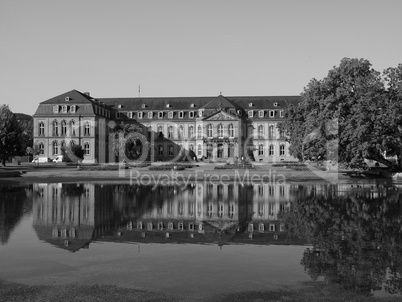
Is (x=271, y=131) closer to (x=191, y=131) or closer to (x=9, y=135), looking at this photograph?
(x=191, y=131)

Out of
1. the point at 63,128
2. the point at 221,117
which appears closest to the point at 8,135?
the point at 63,128

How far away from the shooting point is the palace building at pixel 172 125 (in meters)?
77.8

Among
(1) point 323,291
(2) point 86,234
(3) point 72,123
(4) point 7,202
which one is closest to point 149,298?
(1) point 323,291

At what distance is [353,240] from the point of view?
523 inches

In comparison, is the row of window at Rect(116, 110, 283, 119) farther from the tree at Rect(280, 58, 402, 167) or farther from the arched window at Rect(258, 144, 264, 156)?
the tree at Rect(280, 58, 402, 167)

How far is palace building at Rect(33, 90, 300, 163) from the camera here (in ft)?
255

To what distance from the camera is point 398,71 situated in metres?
41.9

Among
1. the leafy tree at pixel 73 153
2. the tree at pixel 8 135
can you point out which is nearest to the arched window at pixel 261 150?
the leafy tree at pixel 73 153

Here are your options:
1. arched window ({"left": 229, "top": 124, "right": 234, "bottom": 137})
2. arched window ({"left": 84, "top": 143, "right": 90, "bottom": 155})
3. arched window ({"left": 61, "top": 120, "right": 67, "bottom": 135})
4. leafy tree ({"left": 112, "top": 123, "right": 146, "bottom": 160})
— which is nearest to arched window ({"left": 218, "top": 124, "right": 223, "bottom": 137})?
arched window ({"left": 229, "top": 124, "right": 234, "bottom": 137})

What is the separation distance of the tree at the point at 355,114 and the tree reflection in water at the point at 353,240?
16.9 meters

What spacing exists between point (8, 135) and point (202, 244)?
51.3 metres

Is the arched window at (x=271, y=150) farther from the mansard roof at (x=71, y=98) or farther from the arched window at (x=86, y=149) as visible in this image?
the mansard roof at (x=71, y=98)

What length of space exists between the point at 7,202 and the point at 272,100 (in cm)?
6799

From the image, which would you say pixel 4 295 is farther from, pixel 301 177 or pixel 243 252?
pixel 301 177
